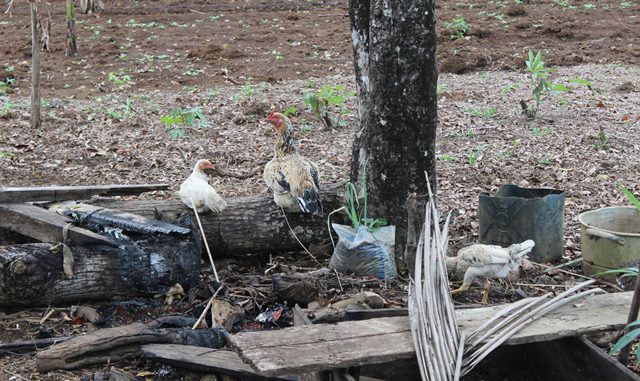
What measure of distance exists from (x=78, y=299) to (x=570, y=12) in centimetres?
1344

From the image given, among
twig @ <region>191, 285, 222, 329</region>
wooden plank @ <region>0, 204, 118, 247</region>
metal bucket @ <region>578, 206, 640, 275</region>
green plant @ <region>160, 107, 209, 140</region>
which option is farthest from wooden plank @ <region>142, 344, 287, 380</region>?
green plant @ <region>160, 107, 209, 140</region>

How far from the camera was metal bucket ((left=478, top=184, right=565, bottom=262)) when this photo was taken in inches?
209

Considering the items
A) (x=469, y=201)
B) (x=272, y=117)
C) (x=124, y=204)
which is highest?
(x=272, y=117)

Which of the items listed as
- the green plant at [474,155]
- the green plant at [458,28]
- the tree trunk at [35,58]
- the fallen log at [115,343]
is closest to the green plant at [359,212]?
the fallen log at [115,343]

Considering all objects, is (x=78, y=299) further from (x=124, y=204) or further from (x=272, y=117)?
(x=272, y=117)

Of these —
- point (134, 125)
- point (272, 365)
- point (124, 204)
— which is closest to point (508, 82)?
point (134, 125)

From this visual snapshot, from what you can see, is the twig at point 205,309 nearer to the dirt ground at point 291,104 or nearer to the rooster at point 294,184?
the dirt ground at point 291,104

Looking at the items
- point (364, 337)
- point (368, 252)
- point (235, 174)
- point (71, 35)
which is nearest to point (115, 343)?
point (364, 337)

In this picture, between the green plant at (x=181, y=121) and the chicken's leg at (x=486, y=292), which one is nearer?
the chicken's leg at (x=486, y=292)

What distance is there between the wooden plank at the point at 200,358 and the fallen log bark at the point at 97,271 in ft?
2.44

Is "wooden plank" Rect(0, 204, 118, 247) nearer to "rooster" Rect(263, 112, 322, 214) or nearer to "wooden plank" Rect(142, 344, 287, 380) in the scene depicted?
"wooden plank" Rect(142, 344, 287, 380)

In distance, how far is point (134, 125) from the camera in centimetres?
894

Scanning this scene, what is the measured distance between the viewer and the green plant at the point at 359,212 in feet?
16.6

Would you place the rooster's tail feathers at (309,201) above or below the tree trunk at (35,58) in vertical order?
below
